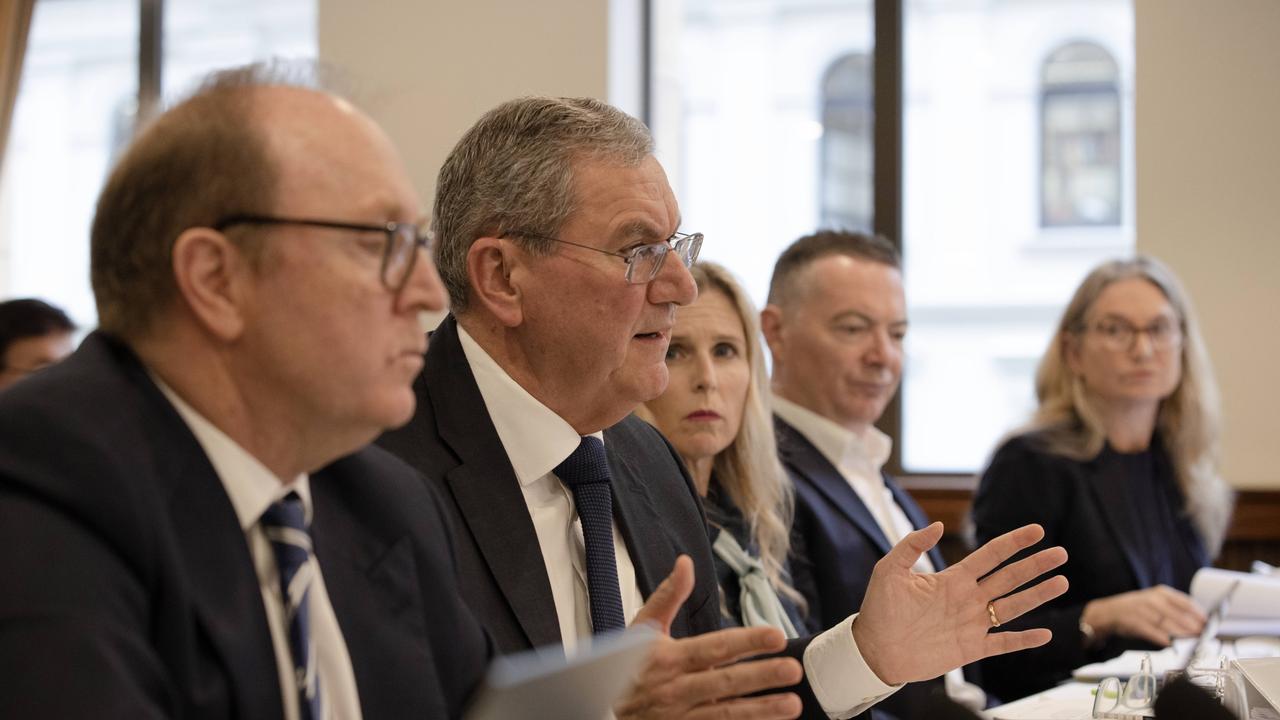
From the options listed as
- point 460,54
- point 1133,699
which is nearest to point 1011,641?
point 1133,699

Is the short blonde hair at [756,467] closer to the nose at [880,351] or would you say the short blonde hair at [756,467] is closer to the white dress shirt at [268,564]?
the nose at [880,351]

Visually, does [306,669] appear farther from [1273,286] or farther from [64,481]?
[1273,286]

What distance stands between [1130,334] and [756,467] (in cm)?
167

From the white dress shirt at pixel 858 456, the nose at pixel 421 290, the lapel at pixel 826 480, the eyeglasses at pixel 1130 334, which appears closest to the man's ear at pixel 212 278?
the nose at pixel 421 290

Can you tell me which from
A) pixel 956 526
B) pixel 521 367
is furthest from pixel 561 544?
pixel 956 526

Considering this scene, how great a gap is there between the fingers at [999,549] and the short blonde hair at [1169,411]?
6.85 feet

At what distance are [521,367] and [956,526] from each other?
3.31m

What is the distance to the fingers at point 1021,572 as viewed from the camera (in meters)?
1.79

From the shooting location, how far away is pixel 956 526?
16.2ft

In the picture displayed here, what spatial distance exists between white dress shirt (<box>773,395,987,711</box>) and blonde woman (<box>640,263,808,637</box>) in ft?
1.15

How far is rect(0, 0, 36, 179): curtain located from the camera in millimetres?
6258

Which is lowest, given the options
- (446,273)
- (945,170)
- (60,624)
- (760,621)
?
(760,621)

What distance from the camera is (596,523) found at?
6.13 feet

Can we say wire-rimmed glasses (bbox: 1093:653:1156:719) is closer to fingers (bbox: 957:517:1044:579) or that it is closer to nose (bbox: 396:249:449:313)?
fingers (bbox: 957:517:1044:579)
